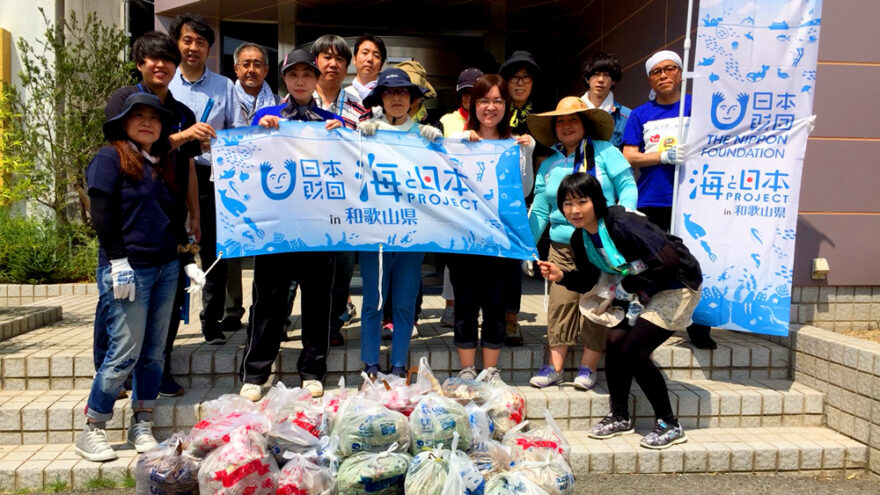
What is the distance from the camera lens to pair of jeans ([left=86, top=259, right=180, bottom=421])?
3.53m

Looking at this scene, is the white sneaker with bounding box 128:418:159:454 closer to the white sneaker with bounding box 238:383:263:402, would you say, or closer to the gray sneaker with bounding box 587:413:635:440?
the white sneaker with bounding box 238:383:263:402

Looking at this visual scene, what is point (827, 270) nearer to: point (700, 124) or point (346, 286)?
point (700, 124)

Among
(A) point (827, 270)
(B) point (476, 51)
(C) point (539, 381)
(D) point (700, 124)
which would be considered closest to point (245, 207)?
(C) point (539, 381)

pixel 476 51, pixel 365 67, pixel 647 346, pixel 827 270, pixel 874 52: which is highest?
pixel 476 51

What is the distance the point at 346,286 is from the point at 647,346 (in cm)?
225

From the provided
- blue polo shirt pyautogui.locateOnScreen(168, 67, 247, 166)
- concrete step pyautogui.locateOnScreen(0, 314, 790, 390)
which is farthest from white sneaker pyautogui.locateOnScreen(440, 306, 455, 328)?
blue polo shirt pyautogui.locateOnScreen(168, 67, 247, 166)

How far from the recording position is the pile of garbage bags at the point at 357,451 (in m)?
3.01

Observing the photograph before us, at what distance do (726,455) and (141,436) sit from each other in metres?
3.41

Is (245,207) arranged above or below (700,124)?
below

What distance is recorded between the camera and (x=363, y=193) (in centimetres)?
421

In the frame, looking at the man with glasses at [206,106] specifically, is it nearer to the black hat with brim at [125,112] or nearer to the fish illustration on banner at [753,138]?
the black hat with brim at [125,112]

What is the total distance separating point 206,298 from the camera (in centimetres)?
470

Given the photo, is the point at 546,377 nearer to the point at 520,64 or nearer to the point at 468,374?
the point at 468,374

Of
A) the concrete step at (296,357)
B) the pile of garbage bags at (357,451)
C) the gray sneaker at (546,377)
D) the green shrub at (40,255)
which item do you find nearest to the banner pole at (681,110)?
the concrete step at (296,357)
